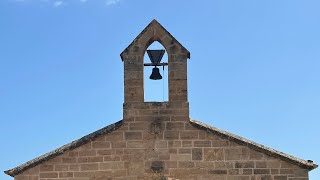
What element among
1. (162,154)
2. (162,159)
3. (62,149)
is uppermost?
(62,149)

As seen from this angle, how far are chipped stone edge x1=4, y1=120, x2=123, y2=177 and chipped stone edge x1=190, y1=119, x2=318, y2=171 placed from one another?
196cm

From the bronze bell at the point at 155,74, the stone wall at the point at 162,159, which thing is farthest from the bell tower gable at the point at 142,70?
the bronze bell at the point at 155,74

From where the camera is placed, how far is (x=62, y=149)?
13992 mm

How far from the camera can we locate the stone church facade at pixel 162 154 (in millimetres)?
13781

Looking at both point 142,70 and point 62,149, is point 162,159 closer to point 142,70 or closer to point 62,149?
point 142,70

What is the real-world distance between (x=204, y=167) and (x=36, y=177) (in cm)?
391

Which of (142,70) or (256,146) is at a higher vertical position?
(142,70)

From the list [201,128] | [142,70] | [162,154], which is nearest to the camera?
[162,154]

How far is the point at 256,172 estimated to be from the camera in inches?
542

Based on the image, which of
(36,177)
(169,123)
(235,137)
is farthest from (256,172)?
(36,177)

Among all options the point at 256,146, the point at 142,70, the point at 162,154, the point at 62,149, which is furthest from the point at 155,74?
the point at 256,146

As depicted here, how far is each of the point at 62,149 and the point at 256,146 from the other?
4.51m

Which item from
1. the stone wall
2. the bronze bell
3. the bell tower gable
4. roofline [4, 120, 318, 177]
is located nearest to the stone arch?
the bell tower gable

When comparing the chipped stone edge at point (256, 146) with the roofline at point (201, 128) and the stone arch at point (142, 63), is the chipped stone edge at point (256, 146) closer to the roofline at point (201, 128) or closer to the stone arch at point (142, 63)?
the roofline at point (201, 128)
